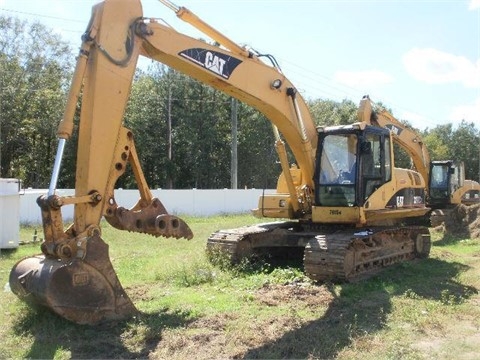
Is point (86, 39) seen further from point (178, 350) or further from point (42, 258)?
point (178, 350)

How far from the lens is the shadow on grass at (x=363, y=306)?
17.6ft

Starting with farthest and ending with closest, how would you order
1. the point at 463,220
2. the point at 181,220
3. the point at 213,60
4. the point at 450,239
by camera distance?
1. the point at 463,220
2. the point at 450,239
3. the point at 213,60
4. the point at 181,220

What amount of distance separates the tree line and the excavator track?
2258cm

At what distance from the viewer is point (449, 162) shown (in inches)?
658

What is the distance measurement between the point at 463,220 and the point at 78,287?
13.2 meters

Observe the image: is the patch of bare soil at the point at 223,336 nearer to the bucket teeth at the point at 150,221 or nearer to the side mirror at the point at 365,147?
the bucket teeth at the point at 150,221

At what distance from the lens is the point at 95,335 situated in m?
5.66

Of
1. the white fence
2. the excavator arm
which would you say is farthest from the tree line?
the excavator arm

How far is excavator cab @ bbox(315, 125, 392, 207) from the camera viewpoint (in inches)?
350

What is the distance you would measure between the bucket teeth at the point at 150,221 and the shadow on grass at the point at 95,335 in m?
0.97

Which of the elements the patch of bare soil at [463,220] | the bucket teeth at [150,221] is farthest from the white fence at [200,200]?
the bucket teeth at [150,221]

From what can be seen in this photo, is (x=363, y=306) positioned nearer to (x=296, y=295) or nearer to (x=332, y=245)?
(x=296, y=295)

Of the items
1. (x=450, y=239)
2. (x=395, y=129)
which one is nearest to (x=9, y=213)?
(x=395, y=129)

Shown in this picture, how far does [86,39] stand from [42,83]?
2761 centimetres
